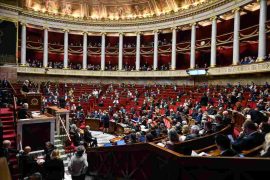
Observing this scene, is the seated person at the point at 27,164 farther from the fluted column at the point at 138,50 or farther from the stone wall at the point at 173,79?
the fluted column at the point at 138,50

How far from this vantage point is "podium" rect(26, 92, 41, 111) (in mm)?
13248

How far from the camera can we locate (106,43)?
3353 cm

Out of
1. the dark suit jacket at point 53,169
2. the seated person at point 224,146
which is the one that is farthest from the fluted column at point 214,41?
the seated person at point 224,146

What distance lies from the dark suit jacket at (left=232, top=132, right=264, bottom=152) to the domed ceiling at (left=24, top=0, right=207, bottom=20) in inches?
1000

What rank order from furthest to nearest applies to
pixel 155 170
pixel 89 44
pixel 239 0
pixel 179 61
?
1. pixel 89 44
2. pixel 179 61
3. pixel 239 0
4. pixel 155 170

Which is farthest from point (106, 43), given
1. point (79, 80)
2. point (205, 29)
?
point (205, 29)

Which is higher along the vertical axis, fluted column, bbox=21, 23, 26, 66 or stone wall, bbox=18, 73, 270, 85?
fluted column, bbox=21, 23, 26, 66

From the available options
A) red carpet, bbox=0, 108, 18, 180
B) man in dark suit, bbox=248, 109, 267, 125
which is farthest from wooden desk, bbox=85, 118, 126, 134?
man in dark suit, bbox=248, 109, 267, 125

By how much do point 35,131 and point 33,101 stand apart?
381cm

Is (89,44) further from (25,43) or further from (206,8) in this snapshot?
(206,8)

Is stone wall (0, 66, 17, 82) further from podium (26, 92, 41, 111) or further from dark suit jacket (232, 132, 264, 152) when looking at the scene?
dark suit jacket (232, 132, 264, 152)

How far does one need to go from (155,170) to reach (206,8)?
69.5 feet

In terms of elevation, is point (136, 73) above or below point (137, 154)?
above

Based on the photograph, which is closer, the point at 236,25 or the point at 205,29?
the point at 236,25
